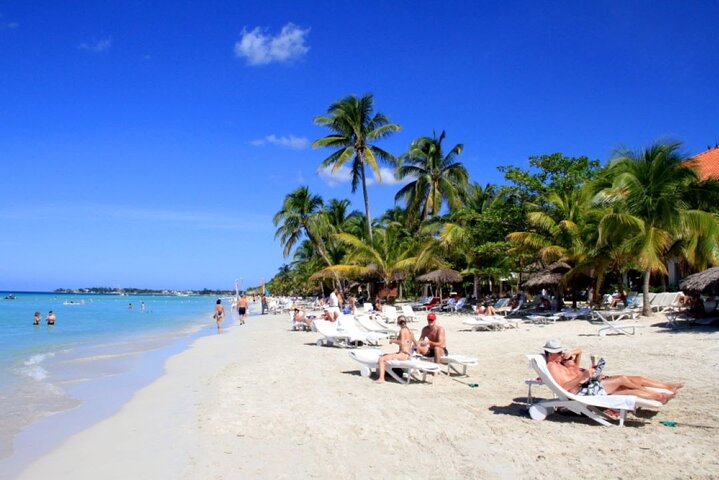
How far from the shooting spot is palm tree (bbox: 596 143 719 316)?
14969mm

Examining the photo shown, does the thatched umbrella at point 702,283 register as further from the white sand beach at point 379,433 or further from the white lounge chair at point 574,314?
the white lounge chair at point 574,314

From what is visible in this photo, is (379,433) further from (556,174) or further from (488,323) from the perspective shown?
(556,174)

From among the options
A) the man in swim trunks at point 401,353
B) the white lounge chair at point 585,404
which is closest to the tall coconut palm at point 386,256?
the man in swim trunks at point 401,353

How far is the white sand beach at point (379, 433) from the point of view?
444 centimetres

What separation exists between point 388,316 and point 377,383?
1046 cm

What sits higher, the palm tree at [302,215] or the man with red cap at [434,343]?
the palm tree at [302,215]

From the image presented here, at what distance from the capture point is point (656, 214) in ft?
50.5

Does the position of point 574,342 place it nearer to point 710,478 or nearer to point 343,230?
point 710,478

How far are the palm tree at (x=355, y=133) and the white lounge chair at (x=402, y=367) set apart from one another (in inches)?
827

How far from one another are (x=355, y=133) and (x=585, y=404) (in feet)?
82.1

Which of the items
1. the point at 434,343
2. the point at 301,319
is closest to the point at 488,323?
the point at 301,319

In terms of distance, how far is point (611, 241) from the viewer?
16.6m

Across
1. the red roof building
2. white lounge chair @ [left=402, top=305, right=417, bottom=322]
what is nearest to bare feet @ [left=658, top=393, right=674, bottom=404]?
white lounge chair @ [left=402, top=305, right=417, bottom=322]

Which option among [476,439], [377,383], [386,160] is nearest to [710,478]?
[476,439]
